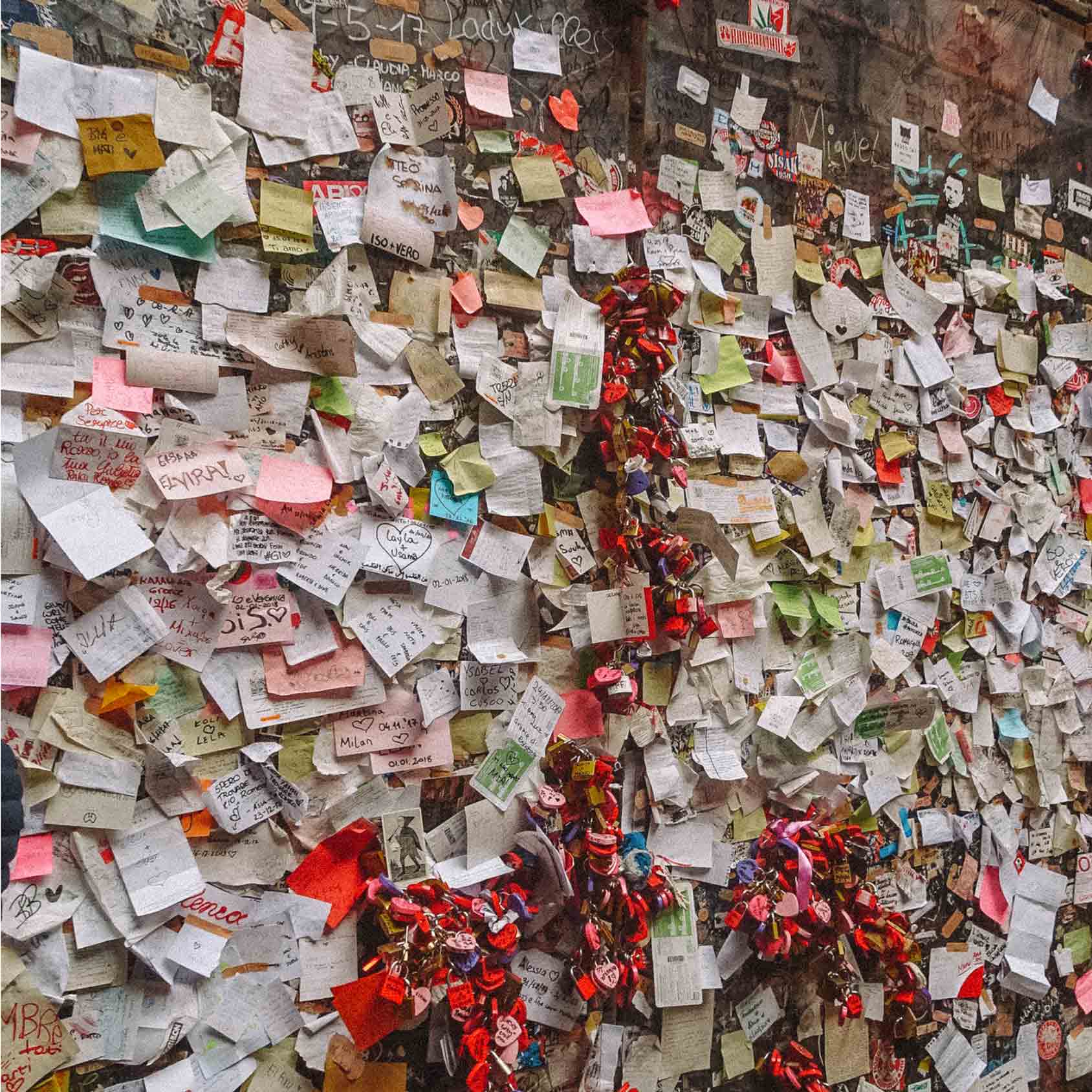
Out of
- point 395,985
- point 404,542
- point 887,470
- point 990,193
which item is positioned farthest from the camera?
point 990,193

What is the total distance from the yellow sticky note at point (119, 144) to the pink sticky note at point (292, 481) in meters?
0.35

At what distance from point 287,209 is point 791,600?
977 mm

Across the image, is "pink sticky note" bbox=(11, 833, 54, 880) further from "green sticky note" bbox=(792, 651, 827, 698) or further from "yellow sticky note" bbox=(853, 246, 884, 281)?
"yellow sticky note" bbox=(853, 246, 884, 281)

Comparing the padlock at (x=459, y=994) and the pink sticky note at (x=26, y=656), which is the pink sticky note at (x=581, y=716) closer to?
the padlock at (x=459, y=994)

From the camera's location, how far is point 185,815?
3.93ft

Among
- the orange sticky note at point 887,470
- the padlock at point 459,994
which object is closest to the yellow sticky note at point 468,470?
the padlock at point 459,994

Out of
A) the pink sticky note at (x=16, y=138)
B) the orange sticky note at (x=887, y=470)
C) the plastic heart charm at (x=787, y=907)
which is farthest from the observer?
the orange sticky note at (x=887, y=470)

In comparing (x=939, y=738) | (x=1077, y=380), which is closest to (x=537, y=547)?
(x=939, y=738)

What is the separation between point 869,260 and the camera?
176 cm

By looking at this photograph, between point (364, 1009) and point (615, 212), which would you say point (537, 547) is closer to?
point (615, 212)

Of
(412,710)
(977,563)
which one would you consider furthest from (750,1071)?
(977,563)

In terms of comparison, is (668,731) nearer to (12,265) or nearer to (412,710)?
(412,710)

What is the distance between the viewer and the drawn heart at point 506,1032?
131 cm

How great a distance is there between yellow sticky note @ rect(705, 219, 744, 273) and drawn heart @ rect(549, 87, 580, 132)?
0.27 meters
